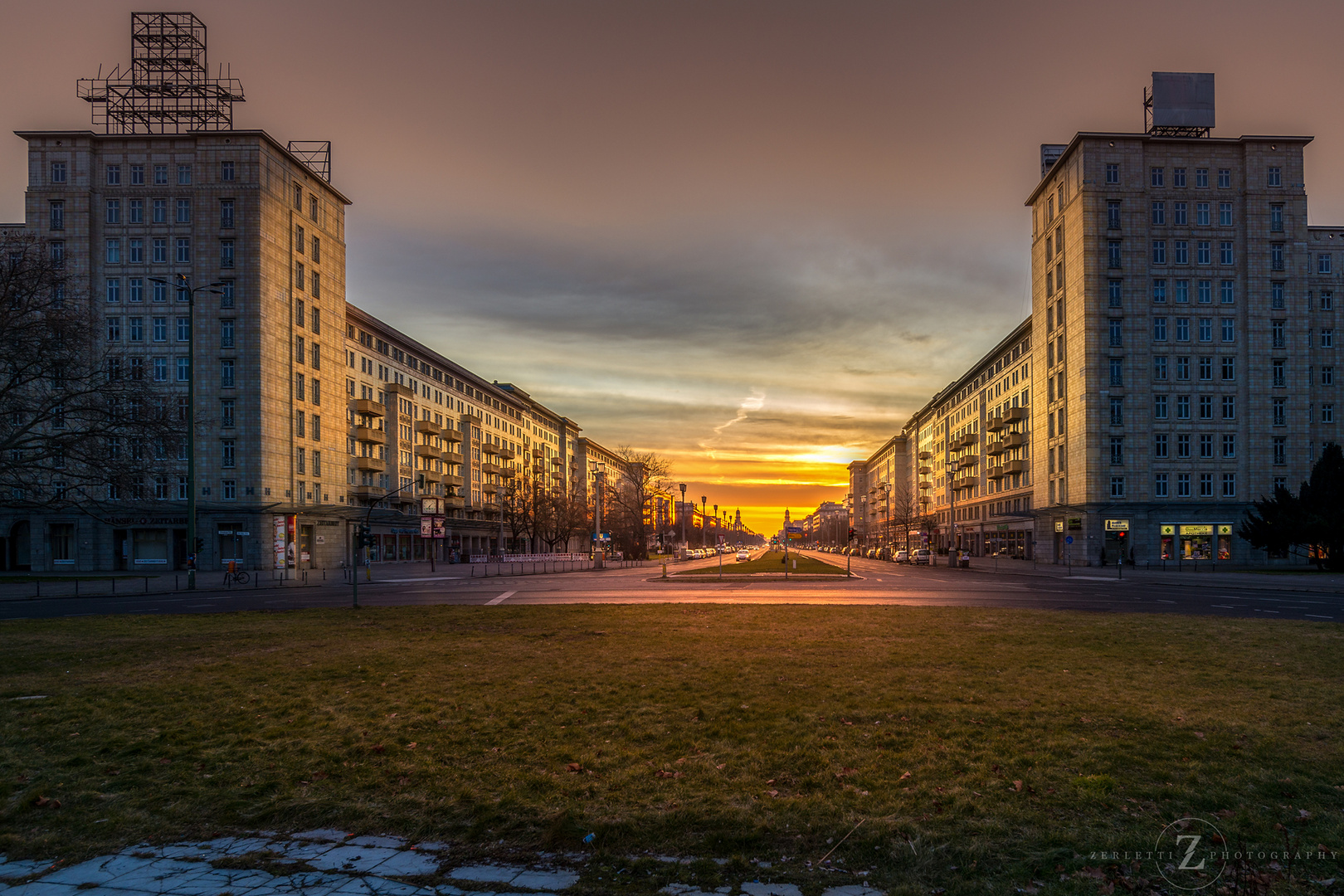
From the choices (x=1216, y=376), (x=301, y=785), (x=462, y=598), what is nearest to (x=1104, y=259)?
(x=1216, y=376)

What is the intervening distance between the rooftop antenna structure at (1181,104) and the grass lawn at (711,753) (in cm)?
7671

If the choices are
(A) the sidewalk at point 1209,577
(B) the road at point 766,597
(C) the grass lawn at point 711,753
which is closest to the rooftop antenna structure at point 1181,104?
(A) the sidewalk at point 1209,577

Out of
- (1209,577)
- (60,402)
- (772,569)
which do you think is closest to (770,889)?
(60,402)

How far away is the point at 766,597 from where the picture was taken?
3266 centimetres

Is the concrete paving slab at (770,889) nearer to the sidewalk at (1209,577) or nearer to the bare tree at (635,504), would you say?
the sidewalk at (1209,577)

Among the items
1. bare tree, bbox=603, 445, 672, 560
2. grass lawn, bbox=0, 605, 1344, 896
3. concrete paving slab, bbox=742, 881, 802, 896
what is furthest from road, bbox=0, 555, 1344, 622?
bare tree, bbox=603, 445, 672, 560

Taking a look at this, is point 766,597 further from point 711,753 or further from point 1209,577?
point 1209,577

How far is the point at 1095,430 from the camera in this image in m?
69.5

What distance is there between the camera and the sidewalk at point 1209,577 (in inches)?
1575

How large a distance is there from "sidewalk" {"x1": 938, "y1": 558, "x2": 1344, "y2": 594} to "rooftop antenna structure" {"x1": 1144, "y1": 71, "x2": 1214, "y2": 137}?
40844mm

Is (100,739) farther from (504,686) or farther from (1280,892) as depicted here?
(1280,892)

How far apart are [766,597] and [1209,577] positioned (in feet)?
113

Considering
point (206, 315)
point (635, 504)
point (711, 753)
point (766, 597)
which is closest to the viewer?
point (711, 753)

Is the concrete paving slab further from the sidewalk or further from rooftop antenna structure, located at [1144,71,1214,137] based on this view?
rooftop antenna structure, located at [1144,71,1214,137]
